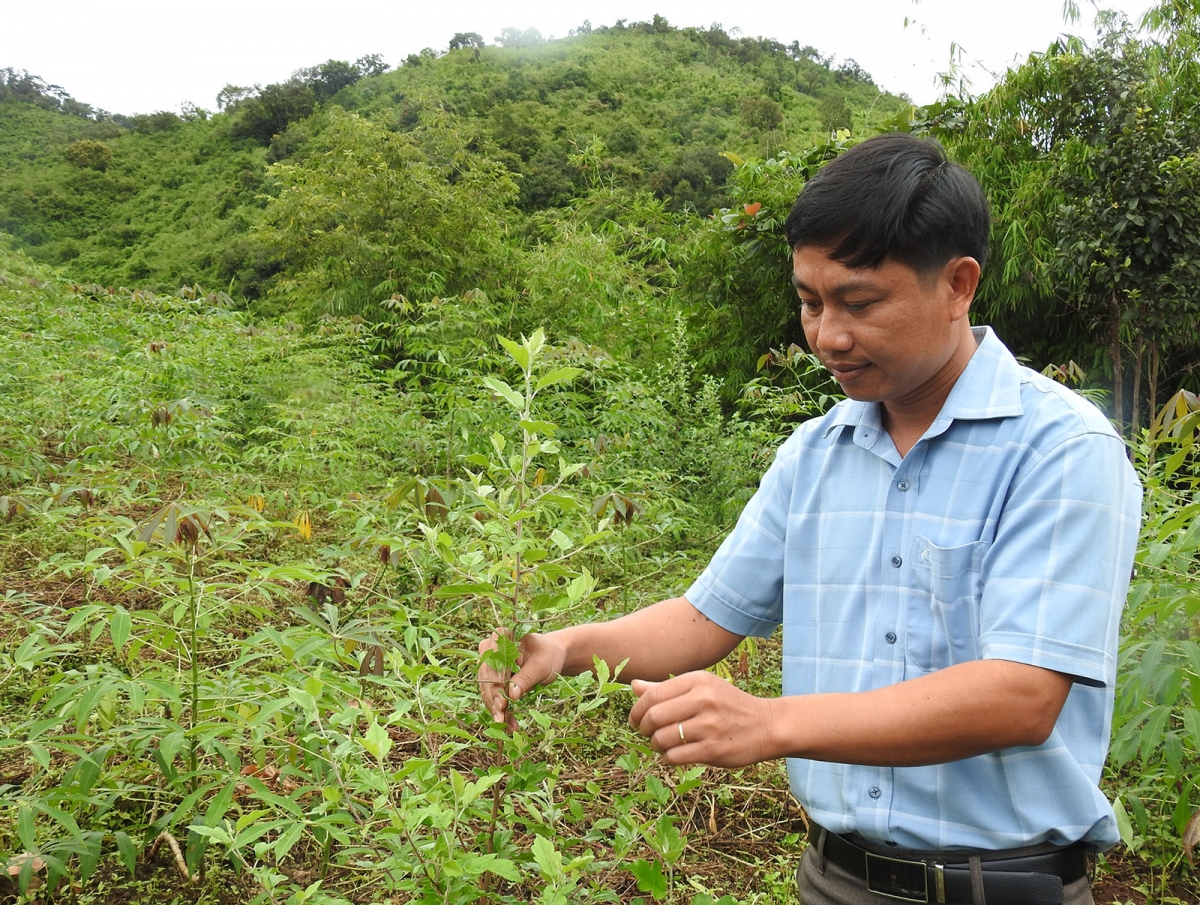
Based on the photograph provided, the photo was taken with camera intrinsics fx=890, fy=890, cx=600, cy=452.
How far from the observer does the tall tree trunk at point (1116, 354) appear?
5.52 m

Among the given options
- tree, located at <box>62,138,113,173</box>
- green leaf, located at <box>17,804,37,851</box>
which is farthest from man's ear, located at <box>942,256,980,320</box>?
tree, located at <box>62,138,113,173</box>

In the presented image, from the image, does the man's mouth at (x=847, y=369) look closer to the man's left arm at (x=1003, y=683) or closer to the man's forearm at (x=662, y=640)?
the man's left arm at (x=1003, y=683)

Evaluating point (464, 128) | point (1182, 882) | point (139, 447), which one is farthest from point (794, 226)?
point (464, 128)

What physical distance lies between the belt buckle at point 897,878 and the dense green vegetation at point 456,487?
206 millimetres

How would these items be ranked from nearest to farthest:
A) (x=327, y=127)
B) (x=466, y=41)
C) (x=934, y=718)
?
1. (x=934, y=718)
2. (x=327, y=127)
3. (x=466, y=41)

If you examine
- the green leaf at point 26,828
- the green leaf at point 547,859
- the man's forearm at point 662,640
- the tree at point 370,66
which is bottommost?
the green leaf at point 26,828

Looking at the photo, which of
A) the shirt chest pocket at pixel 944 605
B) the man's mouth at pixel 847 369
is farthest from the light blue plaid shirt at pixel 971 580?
the man's mouth at pixel 847 369

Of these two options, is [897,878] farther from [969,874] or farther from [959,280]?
[959,280]

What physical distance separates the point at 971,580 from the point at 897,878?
37 centimetres

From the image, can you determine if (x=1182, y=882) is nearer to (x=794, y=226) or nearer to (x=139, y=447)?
(x=794, y=226)

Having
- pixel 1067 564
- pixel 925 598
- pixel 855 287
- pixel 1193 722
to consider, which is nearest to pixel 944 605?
pixel 925 598

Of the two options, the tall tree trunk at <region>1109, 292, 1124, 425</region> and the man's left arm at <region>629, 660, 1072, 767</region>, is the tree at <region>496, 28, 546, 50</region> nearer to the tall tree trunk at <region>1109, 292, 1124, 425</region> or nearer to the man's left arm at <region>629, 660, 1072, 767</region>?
the tall tree trunk at <region>1109, 292, 1124, 425</region>

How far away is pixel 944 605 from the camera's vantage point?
1012mm

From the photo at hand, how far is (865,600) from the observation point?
112 centimetres
